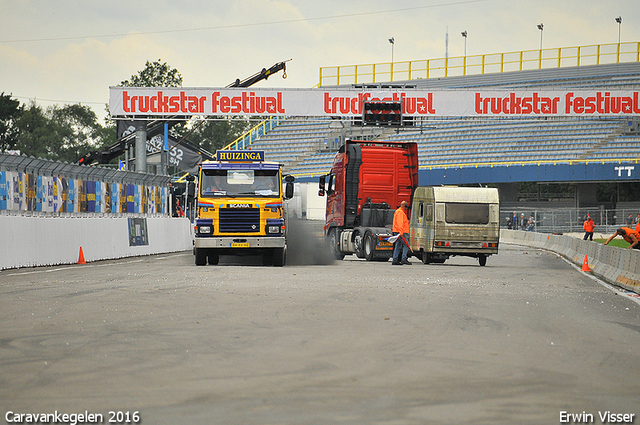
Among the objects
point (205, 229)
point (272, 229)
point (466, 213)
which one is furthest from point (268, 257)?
point (466, 213)

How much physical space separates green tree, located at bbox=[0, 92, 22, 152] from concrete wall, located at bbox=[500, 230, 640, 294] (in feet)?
237

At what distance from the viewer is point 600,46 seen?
63969mm

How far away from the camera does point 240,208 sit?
20.4 metres

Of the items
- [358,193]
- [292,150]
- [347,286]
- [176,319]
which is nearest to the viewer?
[176,319]

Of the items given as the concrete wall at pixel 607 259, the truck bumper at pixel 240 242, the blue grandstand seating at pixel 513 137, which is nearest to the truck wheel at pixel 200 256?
the truck bumper at pixel 240 242

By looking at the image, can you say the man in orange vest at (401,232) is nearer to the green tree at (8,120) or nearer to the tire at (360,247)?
the tire at (360,247)

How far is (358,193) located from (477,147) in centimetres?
3678

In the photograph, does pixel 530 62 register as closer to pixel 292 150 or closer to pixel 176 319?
pixel 292 150

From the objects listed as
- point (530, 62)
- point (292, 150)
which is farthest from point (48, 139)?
point (530, 62)

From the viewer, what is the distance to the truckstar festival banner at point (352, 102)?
41625 mm

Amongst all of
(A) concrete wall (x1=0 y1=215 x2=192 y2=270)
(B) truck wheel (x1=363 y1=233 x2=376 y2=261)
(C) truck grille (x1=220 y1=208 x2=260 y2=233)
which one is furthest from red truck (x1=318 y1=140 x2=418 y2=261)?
(A) concrete wall (x1=0 y1=215 x2=192 y2=270)

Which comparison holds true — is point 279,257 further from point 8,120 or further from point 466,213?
point 8,120

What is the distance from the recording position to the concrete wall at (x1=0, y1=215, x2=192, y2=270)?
61.7 ft

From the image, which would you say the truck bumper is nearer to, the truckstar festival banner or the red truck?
the red truck
